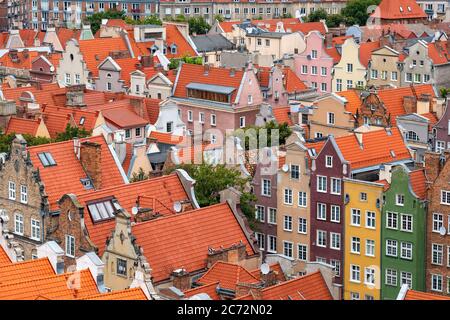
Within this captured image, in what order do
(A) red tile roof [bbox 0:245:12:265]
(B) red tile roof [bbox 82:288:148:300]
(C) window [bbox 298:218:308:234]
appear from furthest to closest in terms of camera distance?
(C) window [bbox 298:218:308:234] → (A) red tile roof [bbox 0:245:12:265] → (B) red tile roof [bbox 82:288:148:300]

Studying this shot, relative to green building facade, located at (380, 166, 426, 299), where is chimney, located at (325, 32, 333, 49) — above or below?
above

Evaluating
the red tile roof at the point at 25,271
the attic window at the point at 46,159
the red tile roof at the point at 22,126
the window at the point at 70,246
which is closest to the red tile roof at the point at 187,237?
the window at the point at 70,246

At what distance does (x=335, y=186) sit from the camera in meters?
49.4

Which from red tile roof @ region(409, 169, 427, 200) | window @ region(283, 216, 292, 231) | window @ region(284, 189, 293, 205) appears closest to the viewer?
red tile roof @ region(409, 169, 427, 200)

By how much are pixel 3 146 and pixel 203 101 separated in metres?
19.7

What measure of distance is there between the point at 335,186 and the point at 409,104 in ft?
66.5

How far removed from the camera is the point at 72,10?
525 ft

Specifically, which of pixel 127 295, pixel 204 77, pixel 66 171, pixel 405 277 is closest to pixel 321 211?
pixel 405 277

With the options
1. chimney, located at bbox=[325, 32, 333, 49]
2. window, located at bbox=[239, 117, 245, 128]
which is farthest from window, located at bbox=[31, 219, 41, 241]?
chimney, located at bbox=[325, 32, 333, 49]

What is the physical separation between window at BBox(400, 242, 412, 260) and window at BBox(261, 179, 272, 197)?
7482 millimetres

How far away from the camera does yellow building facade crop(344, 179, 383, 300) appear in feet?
155

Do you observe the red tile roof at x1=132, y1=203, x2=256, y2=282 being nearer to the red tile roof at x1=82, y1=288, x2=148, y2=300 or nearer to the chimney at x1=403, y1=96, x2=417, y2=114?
the red tile roof at x1=82, y1=288, x2=148, y2=300

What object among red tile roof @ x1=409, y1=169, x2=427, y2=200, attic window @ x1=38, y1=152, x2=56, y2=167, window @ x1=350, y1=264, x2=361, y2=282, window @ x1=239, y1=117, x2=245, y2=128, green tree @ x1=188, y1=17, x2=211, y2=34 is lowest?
window @ x1=350, y1=264, x2=361, y2=282
